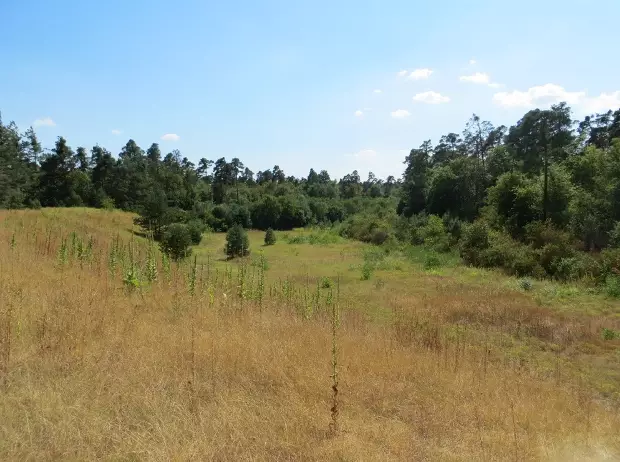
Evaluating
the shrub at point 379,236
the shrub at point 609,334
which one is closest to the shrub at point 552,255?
the shrub at point 609,334

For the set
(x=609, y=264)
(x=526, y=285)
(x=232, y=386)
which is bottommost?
(x=526, y=285)

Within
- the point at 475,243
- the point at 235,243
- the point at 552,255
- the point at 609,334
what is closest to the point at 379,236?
the point at 475,243

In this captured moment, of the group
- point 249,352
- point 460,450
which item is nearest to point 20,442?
point 249,352

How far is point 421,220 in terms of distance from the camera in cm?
4553

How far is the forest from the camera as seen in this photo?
2469cm

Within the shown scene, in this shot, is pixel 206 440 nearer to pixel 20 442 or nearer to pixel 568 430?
pixel 20 442

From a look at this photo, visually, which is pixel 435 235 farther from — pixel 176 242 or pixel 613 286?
pixel 176 242

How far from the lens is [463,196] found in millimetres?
42656

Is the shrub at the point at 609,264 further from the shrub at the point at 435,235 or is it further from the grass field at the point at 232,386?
the grass field at the point at 232,386

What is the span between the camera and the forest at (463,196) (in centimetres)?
2469

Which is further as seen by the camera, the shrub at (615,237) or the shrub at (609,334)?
the shrub at (615,237)

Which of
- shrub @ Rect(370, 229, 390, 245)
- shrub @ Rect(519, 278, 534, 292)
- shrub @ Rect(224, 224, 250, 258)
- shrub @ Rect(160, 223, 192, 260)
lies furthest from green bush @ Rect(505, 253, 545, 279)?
shrub @ Rect(370, 229, 390, 245)

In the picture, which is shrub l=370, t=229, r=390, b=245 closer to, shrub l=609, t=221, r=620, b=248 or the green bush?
the green bush

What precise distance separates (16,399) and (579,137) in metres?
47.8
